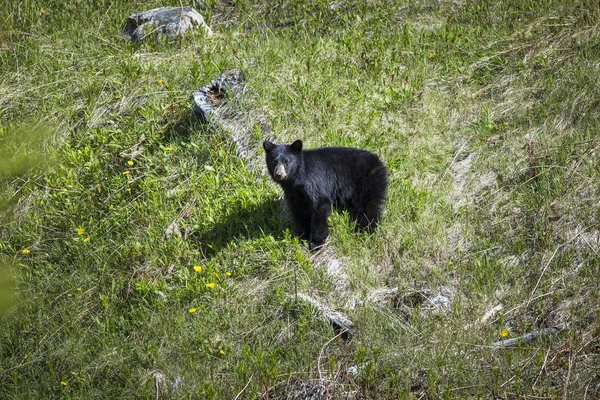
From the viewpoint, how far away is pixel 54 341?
5914 millimetres

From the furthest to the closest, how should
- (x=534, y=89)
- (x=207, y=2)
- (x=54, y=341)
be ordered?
(x=207, y=2)
(x=534, y=89)
(x=54, y=341)

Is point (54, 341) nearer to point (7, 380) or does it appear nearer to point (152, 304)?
point (7, 380)

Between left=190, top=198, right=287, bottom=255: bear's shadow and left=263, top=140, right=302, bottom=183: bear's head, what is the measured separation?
517 mm

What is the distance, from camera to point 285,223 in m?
6.60

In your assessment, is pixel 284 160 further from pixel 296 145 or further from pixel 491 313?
pixel 491 313

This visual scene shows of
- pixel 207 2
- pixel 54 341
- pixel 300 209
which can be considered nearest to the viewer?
pixel 54 341

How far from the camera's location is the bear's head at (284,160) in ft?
20.0

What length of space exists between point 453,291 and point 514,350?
86cm

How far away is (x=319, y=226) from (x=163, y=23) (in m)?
4.71

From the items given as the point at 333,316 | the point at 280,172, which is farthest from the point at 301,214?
the point at 333,316

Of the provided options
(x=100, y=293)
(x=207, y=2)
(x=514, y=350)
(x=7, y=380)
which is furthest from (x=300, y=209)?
(x=207, y=2)

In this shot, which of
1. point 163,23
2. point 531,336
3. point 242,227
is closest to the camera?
point 531,336

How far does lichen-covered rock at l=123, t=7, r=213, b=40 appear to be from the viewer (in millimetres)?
9266

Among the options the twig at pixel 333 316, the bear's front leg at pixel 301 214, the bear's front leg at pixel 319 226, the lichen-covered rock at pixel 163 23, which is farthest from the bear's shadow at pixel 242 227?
the lichen-covered rock at pixel 163 23
